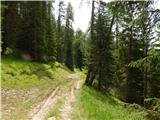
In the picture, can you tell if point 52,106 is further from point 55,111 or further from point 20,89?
point 20,89

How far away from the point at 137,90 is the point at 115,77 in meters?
3.00

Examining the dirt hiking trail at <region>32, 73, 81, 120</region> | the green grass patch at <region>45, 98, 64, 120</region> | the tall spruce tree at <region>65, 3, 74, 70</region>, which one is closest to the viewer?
the green grass patch at <region>45, 98, 64, 120</region>

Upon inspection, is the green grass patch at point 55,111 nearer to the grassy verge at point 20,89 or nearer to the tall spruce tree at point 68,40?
the grassy verge at point 20,89

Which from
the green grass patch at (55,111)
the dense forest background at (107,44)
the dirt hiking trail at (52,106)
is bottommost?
the dirt hiking trail at (52,106)

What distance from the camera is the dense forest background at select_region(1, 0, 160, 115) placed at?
17.8 m

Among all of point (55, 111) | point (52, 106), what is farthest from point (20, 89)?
point (55, 111)

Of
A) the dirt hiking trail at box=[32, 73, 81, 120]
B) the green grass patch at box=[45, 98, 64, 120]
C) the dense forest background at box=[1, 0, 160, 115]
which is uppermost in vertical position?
the dense forest background at box=[1, 0, 160, 115]

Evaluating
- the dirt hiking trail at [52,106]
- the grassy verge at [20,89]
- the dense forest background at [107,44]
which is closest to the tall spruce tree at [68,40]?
the dense forest background at [107,44]

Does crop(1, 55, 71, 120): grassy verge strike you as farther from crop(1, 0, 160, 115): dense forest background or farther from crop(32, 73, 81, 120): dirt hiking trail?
crop(1, 0, 160, 115): dense forest background

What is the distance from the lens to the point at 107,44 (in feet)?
114

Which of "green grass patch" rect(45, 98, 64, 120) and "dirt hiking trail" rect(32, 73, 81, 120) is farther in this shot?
"dirt hiking trail" rect(32, 73, 81, 120)

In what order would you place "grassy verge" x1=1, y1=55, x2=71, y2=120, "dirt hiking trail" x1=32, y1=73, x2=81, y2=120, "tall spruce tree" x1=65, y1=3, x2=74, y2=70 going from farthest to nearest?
1. "tall spruce tree" x1=65, y1=3, x2=74, y2=70
2. "grassy verge" x1=1, y1=55, x2=71, y2=120
3. "dirt hiking trail" x1=32, y1=73, x2=81, y2=120

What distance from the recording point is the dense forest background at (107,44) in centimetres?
1780

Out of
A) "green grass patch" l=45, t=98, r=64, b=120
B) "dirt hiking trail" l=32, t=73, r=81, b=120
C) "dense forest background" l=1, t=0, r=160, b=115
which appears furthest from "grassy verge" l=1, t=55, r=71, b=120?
"dense forest background" l=1, t=0, r=160, b=115
